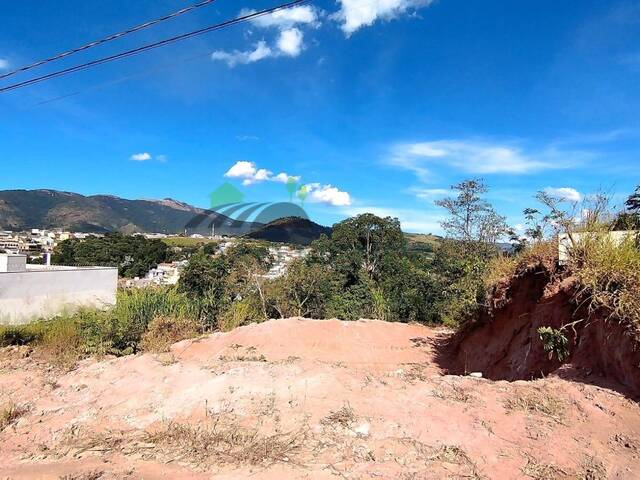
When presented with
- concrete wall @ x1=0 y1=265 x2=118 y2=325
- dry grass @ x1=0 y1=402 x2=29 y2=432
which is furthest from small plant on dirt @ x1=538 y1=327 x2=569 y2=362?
concrete wall @ x1=0 y1=265 x2=118 y2=325

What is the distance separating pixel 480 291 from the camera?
621 cm

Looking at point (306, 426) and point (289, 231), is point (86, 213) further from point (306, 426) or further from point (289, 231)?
point (306, 426)

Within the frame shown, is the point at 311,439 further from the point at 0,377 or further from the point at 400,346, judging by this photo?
the point at 400,346

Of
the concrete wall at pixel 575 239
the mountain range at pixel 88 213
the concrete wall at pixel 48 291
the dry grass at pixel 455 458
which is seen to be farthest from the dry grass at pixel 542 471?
the mountain range at pixel 88 213

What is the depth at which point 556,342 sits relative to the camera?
382cm

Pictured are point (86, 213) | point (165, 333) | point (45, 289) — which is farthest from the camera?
point (86, 213)

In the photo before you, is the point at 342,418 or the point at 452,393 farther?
the point at 452,393

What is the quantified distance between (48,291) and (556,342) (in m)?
16.5

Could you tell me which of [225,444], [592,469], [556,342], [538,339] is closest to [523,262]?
[538,339]

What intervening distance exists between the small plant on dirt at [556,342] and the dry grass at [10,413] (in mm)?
4572

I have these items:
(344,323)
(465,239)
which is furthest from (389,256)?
(344,323)

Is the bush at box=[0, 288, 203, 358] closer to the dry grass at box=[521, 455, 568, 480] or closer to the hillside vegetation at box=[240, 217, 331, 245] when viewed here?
the dry grass at box=[521, 455, 568, 480]

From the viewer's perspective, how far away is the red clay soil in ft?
10.7

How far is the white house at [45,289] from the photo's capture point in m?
14.0
